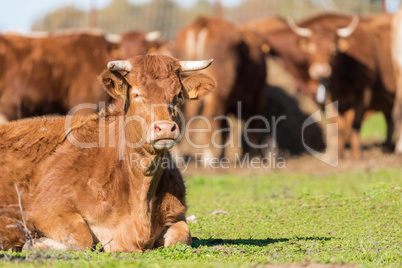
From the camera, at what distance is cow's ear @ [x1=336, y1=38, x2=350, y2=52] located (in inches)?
616

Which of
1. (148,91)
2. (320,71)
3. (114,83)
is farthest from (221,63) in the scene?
(148,91)

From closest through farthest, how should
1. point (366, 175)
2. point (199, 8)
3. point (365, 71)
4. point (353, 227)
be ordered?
point (353, 227)
point (366, 175)
point (365, 71)
point (199, 8)

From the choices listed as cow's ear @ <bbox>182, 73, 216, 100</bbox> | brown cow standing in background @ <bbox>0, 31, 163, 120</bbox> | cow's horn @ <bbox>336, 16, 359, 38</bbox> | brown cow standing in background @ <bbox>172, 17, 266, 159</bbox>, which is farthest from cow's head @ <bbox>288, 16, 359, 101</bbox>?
cow's ear @ <bbox>182, 73, 216, 100</bbox>

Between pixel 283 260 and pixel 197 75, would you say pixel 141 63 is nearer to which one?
pixel 197 75

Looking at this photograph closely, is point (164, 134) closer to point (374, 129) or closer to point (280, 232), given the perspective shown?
point (280, 232)

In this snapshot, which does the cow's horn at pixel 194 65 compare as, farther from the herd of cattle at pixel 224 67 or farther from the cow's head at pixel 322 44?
the cow's head at pixel 322 44

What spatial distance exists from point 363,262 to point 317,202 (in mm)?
2626

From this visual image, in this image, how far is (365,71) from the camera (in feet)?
51.1

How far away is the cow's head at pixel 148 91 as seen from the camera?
541 cm

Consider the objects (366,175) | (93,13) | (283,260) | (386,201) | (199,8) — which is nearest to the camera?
(283,260)

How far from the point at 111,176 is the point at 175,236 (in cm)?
74

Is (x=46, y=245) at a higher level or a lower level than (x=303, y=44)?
lower

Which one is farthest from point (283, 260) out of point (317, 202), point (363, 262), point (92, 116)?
point (317, 202)

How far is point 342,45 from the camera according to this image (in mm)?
15688
